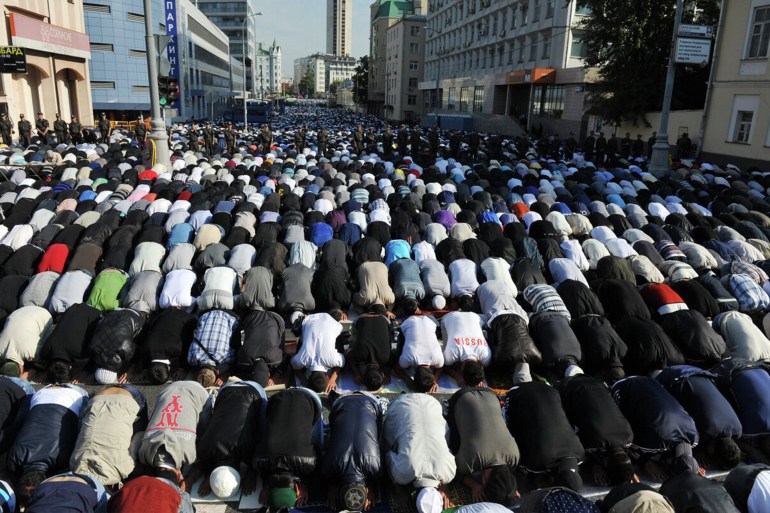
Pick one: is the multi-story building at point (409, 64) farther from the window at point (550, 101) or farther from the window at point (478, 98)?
the window at point (550, 101)

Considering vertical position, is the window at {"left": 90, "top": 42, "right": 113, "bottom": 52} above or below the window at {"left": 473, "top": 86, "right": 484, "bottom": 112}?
above

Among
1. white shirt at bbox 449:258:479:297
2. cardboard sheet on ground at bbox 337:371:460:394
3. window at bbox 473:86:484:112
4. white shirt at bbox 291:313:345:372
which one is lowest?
cardboard sheet on ground at bbox 337:371:460:394

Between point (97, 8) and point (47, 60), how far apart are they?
13389mm

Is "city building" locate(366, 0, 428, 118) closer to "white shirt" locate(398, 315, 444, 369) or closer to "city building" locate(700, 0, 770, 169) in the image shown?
"city building" locate(700, 0, 770, 169)

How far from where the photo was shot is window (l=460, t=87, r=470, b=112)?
57094mm

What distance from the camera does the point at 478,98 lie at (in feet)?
177

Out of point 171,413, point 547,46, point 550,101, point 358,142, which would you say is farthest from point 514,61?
point 171,413

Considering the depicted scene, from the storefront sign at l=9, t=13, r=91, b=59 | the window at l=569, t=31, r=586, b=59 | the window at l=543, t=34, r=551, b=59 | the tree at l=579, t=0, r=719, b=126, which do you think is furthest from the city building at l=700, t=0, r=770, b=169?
the storefront sign at l=9, t=13, r=91, b=59

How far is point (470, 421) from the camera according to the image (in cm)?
539

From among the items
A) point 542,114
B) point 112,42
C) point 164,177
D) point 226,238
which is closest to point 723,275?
point 226,238

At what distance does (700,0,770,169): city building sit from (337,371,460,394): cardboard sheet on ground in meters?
20.5

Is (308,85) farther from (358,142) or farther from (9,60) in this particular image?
(9,60)

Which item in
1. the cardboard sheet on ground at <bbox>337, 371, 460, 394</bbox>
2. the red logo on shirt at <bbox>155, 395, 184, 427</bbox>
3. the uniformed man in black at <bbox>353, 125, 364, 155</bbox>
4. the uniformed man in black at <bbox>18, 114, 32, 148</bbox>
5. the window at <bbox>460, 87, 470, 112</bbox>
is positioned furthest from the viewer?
the window at <bbox>460, 87, 470, 112</bbox>

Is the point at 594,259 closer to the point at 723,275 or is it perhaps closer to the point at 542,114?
the point at 723,275
